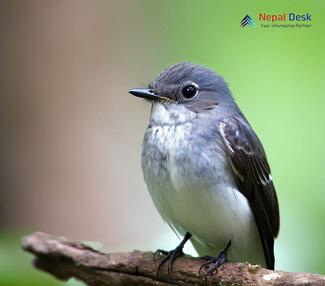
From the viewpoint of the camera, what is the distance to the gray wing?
2.27 metres

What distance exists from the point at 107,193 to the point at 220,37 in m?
0.91

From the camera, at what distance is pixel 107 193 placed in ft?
9.64

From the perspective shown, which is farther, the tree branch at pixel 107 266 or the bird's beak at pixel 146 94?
the bird's beak at pixel 146 94

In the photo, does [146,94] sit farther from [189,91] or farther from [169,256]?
[169,256]

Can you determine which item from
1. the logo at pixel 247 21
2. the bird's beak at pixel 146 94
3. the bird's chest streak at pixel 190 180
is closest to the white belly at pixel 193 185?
the bird's chest streak at pixel 190 180

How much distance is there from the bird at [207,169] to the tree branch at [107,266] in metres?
0.05

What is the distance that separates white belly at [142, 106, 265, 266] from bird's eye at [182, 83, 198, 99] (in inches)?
5.6

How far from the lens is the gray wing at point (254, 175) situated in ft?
7.43

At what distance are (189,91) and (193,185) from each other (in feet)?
1.27

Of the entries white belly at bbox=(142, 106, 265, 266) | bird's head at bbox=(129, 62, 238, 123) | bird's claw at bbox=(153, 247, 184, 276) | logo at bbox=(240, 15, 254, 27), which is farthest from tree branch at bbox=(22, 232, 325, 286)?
logo at bbox=(240, 15, 254, 27)

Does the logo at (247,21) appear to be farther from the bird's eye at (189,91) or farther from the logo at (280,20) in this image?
the bird's eye at (189,91)

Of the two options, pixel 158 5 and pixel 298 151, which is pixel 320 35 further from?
pixel 158 5

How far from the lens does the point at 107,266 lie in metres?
2.15

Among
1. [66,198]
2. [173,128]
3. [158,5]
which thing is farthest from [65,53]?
[173,128]
